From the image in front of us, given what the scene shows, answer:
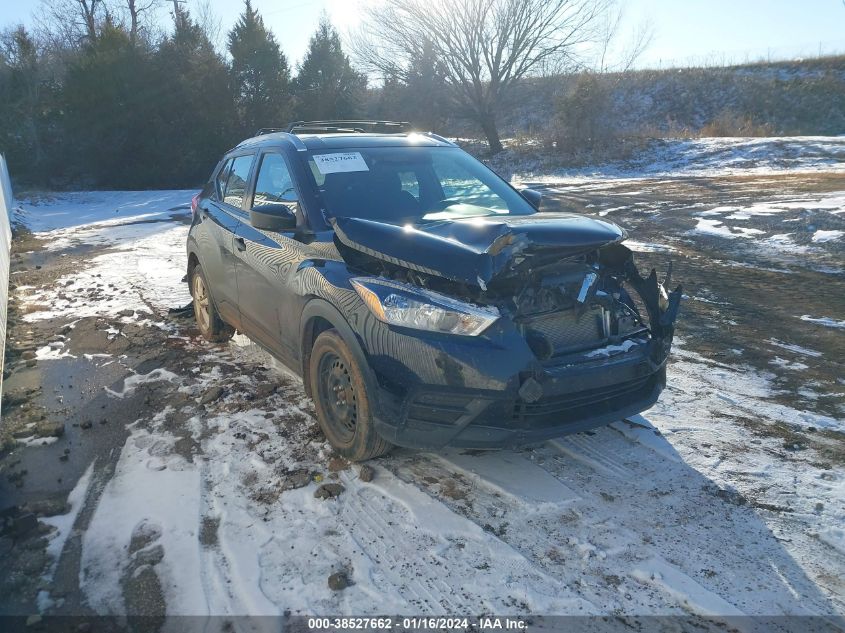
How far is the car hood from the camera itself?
3.09 meters

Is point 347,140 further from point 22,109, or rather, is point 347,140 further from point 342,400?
point 22,109

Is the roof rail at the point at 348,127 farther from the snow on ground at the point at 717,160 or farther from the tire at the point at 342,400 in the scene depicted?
the snow on ground at the point at 717,160

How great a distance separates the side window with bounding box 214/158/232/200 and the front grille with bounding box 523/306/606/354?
347cm

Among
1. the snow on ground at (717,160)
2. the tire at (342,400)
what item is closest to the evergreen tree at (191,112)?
the snow on ground at (717,160)

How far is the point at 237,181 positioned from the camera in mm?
5273

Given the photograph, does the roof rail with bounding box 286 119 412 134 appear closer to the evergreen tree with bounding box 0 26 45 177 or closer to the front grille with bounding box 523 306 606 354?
the front grille with bounding box 523 306 606 354

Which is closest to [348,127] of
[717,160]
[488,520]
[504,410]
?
[504,410]

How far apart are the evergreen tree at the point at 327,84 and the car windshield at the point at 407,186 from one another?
82.4ft

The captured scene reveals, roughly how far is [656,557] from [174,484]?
8.41 ft

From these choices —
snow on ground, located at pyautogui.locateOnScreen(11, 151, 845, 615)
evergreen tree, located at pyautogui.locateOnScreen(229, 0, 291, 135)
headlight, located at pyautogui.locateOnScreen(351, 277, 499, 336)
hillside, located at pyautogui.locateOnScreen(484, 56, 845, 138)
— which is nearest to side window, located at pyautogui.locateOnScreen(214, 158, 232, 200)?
snow on ground, located at pyautogui.locateOnScreen(11, 151, 845, 615)

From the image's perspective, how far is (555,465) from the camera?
3.65m

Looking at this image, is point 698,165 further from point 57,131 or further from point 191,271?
point 57,131

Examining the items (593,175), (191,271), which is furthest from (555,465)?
(593,175)

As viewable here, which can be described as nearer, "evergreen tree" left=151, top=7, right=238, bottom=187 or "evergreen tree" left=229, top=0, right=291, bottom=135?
"evergreen tree" left=151, top=7, right=238, bottom=187
